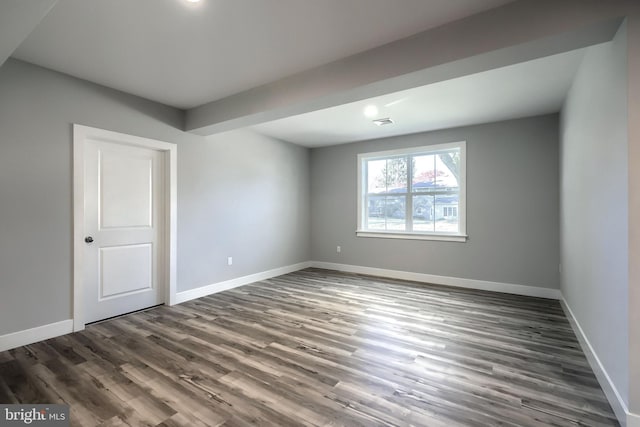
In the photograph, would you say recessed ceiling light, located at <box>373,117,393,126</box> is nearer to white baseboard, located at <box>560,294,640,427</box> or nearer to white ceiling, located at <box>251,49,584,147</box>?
white ceiling, located at <box>251,49,584,147</box>

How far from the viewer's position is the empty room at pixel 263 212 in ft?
6.09

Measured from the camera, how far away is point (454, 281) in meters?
4.87

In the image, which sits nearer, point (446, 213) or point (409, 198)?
point (446, 213)

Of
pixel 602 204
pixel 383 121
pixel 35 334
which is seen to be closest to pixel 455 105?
pixel 383 121

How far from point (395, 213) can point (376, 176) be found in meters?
0.82

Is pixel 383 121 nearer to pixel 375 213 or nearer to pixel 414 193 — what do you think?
pixel 414 193

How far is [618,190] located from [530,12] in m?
1.21

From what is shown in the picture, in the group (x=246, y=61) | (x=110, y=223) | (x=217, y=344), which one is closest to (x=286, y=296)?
(x=217, y=344)

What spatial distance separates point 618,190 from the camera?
178 centimetres

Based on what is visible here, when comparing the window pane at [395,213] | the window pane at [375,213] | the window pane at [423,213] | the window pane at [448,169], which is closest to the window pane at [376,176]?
the window pane at [375,213]

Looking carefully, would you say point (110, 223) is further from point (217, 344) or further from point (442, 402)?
point (442, 402)

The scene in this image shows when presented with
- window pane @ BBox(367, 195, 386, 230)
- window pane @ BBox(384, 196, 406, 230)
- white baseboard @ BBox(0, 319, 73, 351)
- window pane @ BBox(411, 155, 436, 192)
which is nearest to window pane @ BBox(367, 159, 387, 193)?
window pane @ BBox(367, 195, 386, 230)

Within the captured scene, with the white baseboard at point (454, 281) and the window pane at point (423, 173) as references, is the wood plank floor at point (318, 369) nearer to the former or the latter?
the white baseboard at point (454, 281)

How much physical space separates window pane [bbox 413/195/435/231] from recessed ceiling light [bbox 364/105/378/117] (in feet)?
6.09
